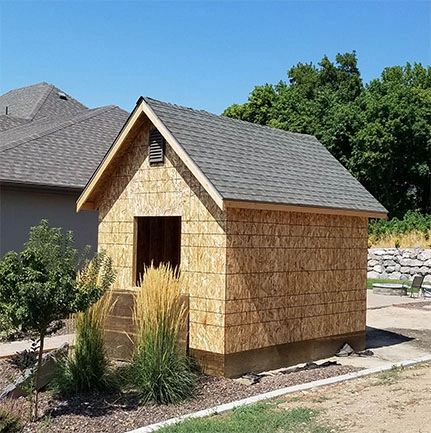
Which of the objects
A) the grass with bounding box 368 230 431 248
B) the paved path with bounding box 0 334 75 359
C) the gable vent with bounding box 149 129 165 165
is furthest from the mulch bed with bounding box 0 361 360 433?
the grass with bounding box 368 230 431 248

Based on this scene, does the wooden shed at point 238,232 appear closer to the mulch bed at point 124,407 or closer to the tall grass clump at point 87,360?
the mulch bed at point 124,407

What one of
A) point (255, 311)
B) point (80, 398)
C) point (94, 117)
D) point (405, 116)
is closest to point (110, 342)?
point (80, 398)

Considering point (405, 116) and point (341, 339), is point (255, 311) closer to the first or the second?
point (341, 339)

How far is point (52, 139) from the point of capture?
18.2m

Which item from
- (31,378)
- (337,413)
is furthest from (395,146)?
(31,378)

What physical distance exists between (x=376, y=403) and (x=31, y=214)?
10698 millimetres

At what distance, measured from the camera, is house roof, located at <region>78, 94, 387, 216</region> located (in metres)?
9.34

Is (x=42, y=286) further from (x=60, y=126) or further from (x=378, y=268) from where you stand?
(x=378, y=268)

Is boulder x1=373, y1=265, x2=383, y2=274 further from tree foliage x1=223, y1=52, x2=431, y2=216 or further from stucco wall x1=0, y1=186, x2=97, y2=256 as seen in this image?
stucco wall x1=0, y1=186, x2=97, y2=256

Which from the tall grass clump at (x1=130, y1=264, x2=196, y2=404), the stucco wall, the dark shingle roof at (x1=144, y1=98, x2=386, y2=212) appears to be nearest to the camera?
the tall grass clump at (x1=130, y1=264, x2=196, y2=404)

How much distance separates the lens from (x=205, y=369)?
9234 millimetres

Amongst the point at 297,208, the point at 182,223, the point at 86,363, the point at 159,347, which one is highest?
the point at 297,208

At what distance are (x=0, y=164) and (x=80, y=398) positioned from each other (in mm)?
8667

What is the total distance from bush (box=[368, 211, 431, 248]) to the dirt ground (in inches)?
883
